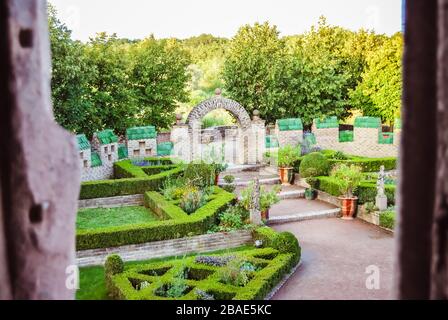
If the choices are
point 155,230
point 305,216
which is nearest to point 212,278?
point 155,230

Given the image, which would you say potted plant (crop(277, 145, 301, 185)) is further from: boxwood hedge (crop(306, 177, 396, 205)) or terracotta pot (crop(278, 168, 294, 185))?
boxwood hedge (crop(306, 177, 396, 205))

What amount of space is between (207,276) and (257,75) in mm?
20511

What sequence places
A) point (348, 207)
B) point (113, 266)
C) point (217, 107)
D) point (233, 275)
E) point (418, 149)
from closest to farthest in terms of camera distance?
point (418, 149) < point (233, 275) < point (113, 266) < point (348, 207) < point (217, 107)

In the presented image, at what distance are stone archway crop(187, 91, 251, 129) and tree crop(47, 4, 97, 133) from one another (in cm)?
452

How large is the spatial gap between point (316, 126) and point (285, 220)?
9603mm

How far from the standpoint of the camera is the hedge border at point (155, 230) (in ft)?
42.5

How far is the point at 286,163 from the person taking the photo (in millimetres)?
21438

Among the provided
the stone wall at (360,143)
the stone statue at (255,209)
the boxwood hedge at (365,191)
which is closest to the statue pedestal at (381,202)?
the boxwood hedge at (365,191)

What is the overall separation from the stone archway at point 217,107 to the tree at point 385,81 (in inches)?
337

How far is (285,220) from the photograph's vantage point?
54.0 ft

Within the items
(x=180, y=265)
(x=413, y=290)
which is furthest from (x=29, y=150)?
(x=180, y=265)

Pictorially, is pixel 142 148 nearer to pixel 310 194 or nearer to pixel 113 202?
pixel 113 202

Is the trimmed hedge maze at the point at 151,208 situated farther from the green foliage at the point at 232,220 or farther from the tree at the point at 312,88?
the tree at the point at 312,88
